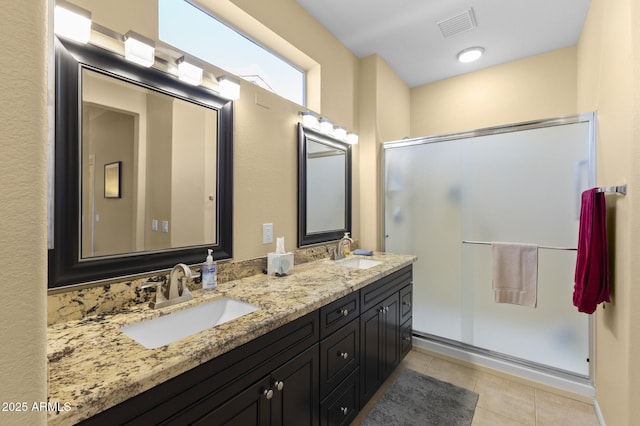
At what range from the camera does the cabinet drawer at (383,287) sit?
167 centimetres

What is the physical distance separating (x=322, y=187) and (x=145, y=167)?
131 cm

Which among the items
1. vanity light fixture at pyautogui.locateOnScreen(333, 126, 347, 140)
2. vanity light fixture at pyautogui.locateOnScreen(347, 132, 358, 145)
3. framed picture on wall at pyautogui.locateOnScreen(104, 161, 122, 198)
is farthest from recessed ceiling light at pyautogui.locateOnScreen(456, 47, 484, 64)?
framed picture on wall at pyautogui.locateOnScreen(104, 161, 122, 198)

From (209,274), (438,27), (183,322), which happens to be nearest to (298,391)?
(183,322)

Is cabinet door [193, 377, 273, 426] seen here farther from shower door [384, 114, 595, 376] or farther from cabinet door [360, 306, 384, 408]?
shower door [384, 114, 595, 376]

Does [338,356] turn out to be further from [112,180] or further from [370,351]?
[112,180]

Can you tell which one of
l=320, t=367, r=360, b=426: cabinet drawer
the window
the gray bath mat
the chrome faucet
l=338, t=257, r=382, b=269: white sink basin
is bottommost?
the gray bath mat

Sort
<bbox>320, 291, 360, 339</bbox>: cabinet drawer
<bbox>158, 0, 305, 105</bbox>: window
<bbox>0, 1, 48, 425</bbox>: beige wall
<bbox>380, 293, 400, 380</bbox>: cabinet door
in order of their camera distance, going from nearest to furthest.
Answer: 1. <bbox>0, 1, 48, 425</bbox>: beige wall
2. <bbox>320, 291, 360, 339</bbox>: cabinet drawer
3. <bbox>158, 0, 305, 105</bbox>: window
4. <bbox>380, 293, 400, 380</bbox>: cabinet door

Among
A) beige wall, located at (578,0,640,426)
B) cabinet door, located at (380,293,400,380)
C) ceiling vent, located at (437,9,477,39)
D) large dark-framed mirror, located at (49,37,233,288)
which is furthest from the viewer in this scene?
ceiling vent, located at (437,9,477,39)

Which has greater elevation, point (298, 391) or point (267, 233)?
point (267, 233)

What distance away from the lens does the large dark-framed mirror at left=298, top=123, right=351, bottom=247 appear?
2059 mm

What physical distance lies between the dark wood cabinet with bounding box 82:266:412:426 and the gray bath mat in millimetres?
174

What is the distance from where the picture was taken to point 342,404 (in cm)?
149

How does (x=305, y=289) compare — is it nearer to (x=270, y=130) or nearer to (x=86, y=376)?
(x=86, y=376)

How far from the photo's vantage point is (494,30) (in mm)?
2318
